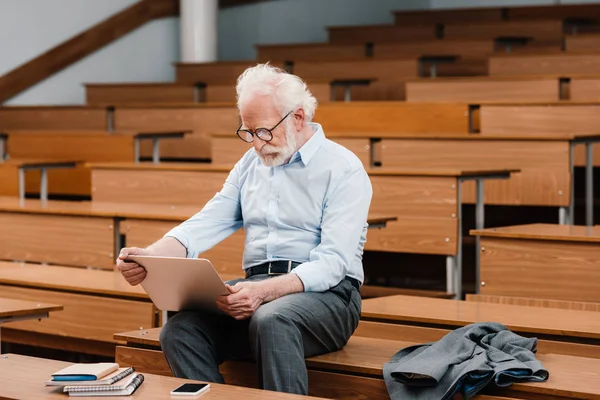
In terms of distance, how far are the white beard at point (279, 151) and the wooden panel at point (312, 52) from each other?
10.5 feet

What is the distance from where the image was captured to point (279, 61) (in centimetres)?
498

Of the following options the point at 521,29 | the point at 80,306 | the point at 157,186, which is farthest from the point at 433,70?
the point at 80,306

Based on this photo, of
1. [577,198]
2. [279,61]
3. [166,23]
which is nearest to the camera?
[577,198]

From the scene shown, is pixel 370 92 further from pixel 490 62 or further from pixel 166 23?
pixel 166 23

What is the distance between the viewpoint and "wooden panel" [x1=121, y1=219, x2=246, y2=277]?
2803mm

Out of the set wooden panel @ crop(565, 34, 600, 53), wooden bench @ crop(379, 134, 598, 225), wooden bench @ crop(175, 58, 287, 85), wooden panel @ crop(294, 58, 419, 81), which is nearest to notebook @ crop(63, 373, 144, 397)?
wooden bench @ crop(379, 134, 598, 225)

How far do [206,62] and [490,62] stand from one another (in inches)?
62.8

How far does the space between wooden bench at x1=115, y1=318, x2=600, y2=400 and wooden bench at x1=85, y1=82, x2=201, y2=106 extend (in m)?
2.85

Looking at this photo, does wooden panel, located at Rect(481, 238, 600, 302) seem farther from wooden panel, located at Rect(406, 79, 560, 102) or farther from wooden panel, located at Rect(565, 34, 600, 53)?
wooden panel, located at Rect(565, 34, 600, 53)

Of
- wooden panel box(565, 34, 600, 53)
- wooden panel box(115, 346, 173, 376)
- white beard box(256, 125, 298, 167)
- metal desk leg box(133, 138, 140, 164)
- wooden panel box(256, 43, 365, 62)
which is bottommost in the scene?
wooden panel box(115, 346, 173, 376)

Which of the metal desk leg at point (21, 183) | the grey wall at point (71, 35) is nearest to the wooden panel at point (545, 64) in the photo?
the metal desk leg at point (21, 183)

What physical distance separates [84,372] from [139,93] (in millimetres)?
3531

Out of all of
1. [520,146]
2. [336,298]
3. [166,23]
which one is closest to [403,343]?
[336,298]

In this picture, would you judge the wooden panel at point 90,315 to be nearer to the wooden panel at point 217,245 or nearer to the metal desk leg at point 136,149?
the wooden panel at point 217,245
